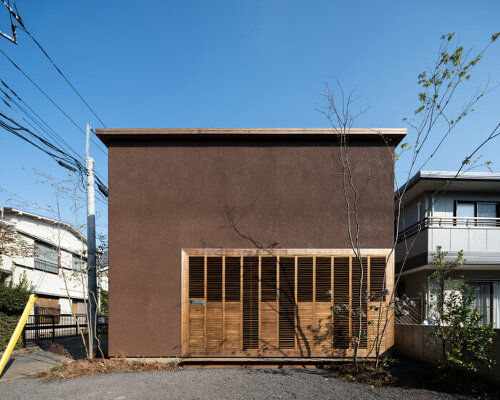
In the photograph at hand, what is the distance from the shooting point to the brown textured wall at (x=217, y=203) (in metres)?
6.94

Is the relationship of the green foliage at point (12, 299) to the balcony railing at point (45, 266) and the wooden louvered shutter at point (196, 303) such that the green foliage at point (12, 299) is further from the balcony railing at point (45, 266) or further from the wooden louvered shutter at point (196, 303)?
the balcony railing at point (45, 266)

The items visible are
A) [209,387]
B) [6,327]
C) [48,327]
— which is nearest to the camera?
[209,387]

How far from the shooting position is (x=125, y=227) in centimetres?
708

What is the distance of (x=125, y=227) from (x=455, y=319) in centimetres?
649

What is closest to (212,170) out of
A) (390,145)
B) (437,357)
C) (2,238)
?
(390,145)

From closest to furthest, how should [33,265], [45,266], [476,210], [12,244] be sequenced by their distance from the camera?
[476,210] < [12,244] < [33,265] < [45,266]

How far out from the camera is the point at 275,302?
6832 mm

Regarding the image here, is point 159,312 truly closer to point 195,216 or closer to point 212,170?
point 195,216

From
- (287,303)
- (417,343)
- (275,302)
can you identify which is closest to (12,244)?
(275,302)

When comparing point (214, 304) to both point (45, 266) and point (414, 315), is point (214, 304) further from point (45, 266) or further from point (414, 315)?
point (45, 266)

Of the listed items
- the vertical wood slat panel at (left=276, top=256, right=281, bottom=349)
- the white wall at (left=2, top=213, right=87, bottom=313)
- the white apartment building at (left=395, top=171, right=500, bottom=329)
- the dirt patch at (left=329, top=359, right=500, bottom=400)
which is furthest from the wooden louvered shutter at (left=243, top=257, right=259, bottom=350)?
the white wall at (left=2, top=213, right=87, bottom=313)

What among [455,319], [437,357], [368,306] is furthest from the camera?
[368,306]

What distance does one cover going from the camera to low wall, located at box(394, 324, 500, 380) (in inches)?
244

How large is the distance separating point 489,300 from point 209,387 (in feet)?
32.6
